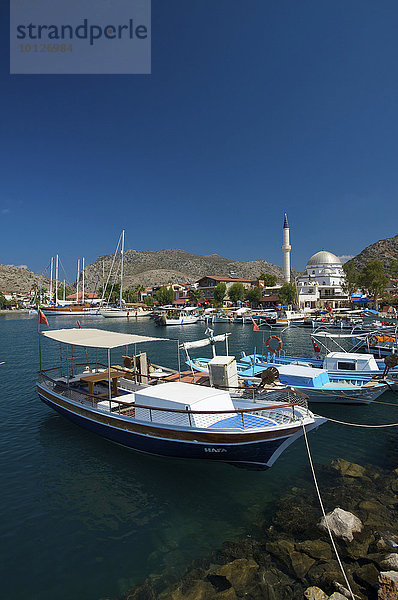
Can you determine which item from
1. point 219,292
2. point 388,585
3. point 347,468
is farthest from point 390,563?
point 219,292

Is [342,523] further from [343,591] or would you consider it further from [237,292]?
[237,292]

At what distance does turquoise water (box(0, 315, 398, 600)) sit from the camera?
7969mm

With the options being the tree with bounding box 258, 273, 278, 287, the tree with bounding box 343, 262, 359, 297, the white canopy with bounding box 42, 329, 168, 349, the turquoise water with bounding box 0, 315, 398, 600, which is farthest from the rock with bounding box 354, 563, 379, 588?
the tree with bounding box 258, 273, 278, 287

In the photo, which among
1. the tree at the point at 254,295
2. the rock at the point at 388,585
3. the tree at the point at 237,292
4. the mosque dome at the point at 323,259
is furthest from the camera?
the mosque dome at the point at 323,259

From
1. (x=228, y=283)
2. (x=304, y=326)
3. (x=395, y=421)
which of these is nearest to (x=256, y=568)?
(x=395, y=421)

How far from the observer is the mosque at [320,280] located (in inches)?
4801

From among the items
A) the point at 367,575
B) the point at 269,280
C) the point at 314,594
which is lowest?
the point at 367,575

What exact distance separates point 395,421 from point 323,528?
11.7 meters

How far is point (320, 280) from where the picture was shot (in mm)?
144375

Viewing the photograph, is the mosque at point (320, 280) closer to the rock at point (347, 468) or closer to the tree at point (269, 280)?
the tree at point (269, 280)

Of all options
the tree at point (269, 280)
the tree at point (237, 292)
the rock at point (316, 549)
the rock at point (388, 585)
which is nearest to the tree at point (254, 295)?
the tree at point (237, 292)

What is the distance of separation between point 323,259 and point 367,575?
160m

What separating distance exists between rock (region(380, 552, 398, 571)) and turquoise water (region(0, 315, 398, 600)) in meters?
3.23

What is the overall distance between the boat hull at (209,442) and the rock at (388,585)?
427cm
